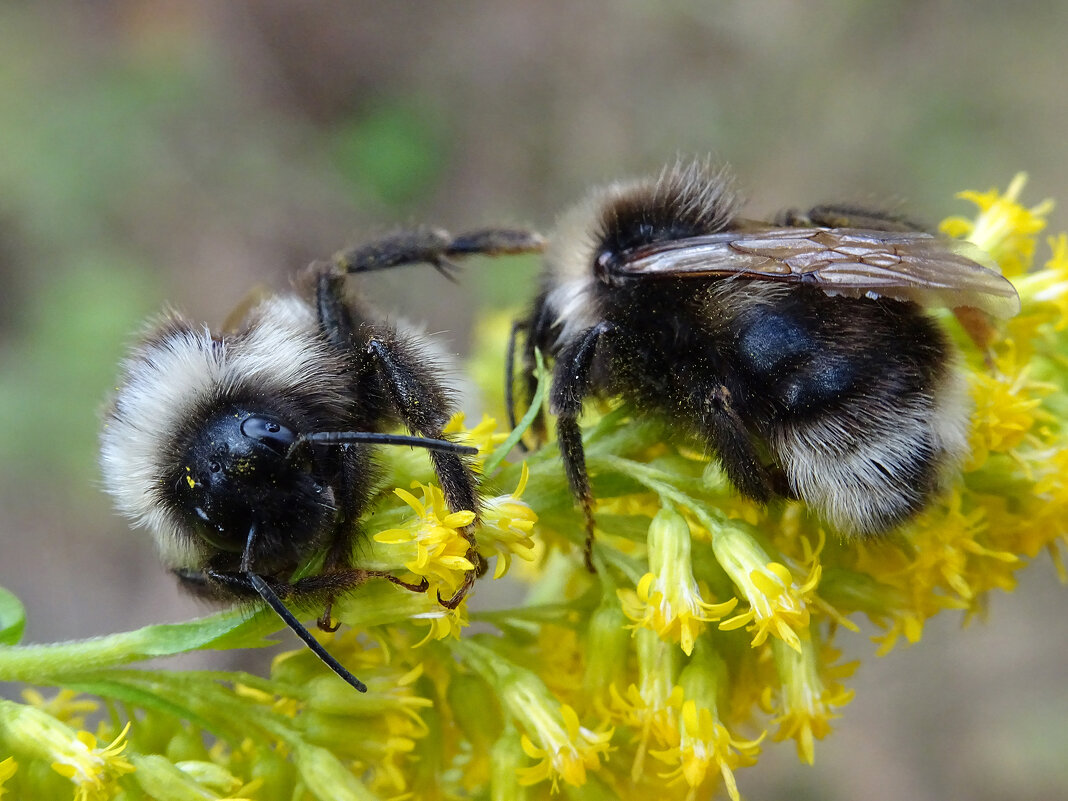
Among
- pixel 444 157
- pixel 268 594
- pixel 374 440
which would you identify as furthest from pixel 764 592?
pixel 444 157

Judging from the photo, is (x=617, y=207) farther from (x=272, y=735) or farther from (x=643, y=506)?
(x=272, y=735)

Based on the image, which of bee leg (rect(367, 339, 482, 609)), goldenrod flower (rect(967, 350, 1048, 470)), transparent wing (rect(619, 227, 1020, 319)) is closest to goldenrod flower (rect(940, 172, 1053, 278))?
goldenrod flower (rect(967, 350, 1048, 470))

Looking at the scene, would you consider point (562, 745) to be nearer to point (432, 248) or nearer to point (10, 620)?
point (10, 620)

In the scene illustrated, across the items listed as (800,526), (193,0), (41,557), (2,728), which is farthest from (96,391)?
(800,526)

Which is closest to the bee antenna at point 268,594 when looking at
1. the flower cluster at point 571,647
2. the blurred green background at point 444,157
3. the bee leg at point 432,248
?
the flower cluster at point 571,647

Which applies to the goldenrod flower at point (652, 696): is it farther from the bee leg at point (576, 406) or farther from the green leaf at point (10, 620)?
the green leaf at point (10, 620)

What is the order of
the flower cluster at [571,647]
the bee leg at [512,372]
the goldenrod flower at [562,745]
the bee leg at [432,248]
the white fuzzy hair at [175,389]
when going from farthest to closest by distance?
the bee leg at [512,372]
the bee leg at [432,248]
the goldenrod flower at [562,745]
the flower cluster at [571,647]
the white fuzzy hair at [175,389]
